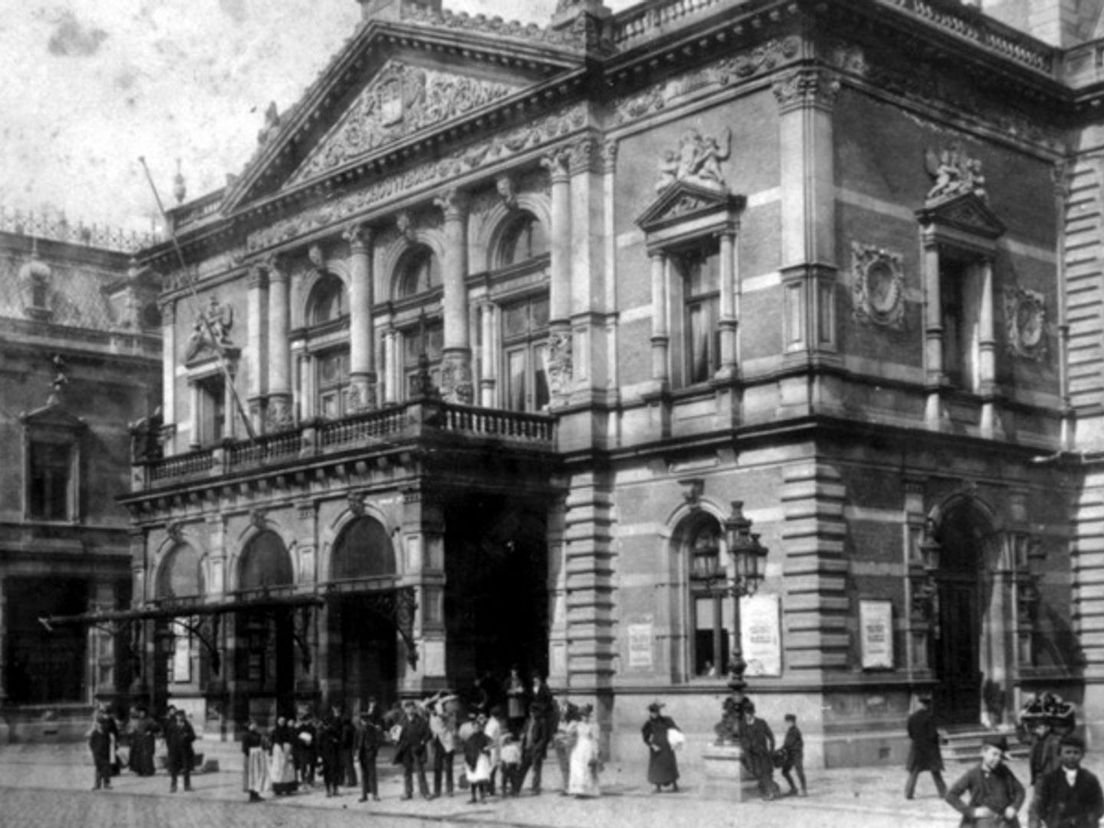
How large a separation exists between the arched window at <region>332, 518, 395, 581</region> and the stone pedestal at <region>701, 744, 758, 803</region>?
989 cm

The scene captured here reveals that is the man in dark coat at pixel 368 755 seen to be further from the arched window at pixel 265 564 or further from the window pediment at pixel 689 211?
the window pediment at pixel 689 211

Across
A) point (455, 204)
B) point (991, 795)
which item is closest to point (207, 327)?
point (455, 204)

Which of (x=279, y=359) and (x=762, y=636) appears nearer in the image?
(x=762, y=636)

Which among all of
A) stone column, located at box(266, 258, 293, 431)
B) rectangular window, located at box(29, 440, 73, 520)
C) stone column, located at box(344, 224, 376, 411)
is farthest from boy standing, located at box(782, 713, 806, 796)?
rectangular window, located at box(29, 440, 73, 520)

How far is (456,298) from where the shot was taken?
35219mm

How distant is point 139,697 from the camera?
4050 centimetres

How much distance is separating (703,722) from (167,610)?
1189 cm

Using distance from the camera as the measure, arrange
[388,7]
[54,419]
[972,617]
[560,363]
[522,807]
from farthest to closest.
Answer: [54,419] < [388,7] < [560,363] < [972,617] < [522,807]

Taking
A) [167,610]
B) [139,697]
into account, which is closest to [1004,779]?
[167,610]

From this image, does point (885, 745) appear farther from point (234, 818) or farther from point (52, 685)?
point (52, 685)

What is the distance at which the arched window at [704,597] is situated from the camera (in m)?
30.1

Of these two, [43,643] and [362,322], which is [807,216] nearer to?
[362,322]

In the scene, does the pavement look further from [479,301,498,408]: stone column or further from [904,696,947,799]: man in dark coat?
[479,301,498,408]: stone column

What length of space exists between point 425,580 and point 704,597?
514 cm
